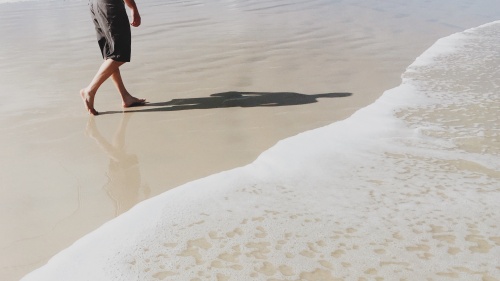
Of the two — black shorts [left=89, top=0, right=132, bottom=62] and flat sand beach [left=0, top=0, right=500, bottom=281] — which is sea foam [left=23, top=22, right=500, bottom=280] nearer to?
flat sand beach [left=0, top=0, right=500, bottom=281]

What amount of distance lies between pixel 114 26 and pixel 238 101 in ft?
3.90

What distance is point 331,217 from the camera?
103 inches

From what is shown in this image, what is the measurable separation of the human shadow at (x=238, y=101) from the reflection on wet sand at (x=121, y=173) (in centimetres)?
59

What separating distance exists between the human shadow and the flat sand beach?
0.06 feet

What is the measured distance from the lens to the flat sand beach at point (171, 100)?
2.82m

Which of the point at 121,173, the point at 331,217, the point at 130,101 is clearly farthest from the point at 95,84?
the point at 331,217

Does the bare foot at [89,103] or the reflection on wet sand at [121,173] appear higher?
the bare foot at [89,103]

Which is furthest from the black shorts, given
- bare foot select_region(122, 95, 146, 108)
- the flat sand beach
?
the flat sand beach

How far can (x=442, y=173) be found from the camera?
3.08m

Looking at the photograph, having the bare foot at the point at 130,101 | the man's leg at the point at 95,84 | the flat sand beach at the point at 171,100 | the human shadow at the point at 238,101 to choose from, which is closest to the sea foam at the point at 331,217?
the flat sand beach at the point at 171,100

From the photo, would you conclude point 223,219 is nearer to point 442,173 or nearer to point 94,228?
point 94,228

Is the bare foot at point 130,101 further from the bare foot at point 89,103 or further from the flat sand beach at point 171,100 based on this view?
the bare foot at point 89,103

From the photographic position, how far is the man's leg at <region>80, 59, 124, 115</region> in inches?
172

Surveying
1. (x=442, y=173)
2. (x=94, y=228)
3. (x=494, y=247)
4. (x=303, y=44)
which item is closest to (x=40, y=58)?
(x=303, y=44)
